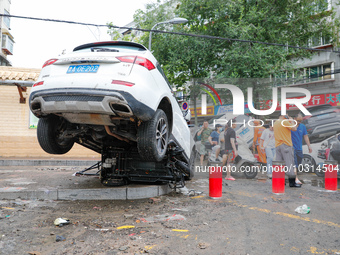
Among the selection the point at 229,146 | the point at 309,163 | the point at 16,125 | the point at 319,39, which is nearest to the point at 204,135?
the point at 229,146

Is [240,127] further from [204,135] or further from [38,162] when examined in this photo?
[38,162]

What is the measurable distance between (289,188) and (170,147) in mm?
→ 3996

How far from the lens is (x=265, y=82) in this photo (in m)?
12.5

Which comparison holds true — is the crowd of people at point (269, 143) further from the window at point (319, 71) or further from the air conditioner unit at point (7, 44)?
the air conditioner unit at point (7, 44)

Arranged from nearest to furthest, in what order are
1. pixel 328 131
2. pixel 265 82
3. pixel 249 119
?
pixel 328 131
pixel 249 119
pixel 265 82

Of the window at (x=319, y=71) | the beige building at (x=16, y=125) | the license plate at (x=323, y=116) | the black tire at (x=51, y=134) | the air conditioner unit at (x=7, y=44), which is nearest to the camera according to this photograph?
the black tire at (x=51, y=134)

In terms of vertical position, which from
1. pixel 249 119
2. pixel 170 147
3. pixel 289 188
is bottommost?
pixel 289 188

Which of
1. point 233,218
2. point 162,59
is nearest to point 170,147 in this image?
point 233,218

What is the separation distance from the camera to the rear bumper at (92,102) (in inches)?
143

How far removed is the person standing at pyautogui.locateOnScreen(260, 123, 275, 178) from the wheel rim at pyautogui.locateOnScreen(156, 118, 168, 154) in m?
6.52

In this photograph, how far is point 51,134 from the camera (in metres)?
4.69

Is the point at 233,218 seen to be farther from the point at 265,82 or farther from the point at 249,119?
the point at 265,82

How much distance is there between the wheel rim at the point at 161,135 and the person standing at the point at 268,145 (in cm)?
652

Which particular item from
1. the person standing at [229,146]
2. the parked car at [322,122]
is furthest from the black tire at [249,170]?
the parked car at [322,122]
